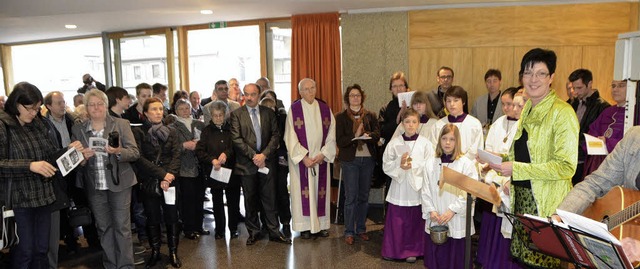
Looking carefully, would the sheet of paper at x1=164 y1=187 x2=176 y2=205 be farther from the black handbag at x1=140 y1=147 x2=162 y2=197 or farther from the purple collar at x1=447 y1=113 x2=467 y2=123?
the purple collar at x1=447 y1=113 x2=467 y2=123

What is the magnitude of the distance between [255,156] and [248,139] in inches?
8.2

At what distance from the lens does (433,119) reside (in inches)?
178

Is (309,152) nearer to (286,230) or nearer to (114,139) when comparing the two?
(286,230)

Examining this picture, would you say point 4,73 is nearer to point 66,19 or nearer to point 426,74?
point 66,19

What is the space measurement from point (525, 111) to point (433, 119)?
202cm

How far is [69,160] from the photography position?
3.39 meters

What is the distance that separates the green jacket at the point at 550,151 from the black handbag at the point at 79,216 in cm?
361

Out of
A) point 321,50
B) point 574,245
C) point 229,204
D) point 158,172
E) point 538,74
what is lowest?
point 229,204

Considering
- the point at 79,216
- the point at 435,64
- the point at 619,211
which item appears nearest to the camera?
the point at 619,211

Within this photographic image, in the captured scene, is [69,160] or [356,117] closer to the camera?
[69,160]

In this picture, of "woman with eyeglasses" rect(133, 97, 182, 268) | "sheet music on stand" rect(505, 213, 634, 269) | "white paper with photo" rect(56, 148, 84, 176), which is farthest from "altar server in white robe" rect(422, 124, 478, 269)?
"white paper with photo" rect(56, 148, 84, 176)

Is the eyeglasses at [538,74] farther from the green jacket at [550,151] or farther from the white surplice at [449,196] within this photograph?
the white surplice at [449,196]

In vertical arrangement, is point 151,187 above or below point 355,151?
below

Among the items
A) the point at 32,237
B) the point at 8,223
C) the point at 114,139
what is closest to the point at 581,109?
the point at 114,139
